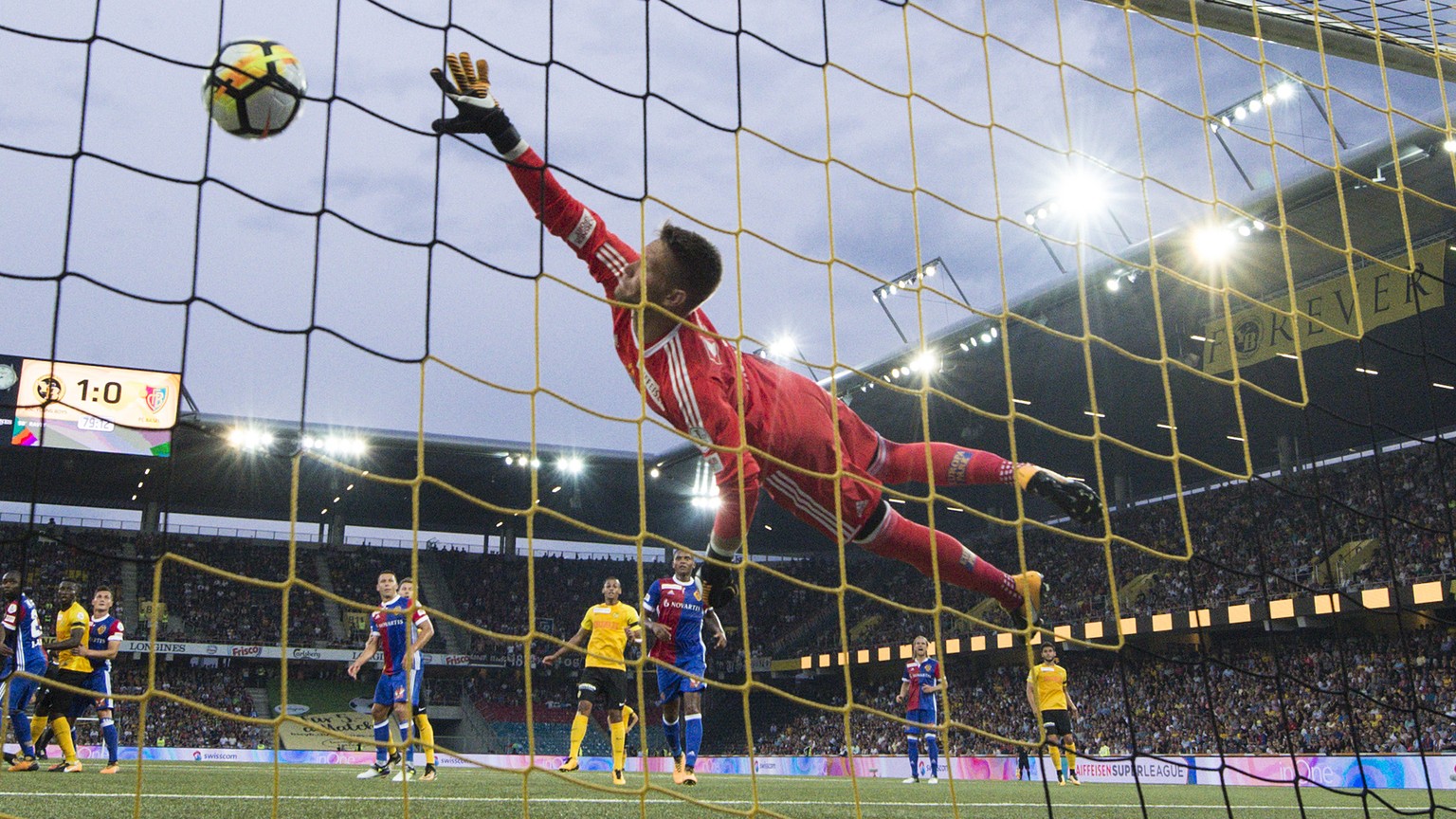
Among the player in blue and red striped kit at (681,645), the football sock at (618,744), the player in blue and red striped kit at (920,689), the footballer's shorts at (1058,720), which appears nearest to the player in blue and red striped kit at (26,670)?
the football sock at (618,744)

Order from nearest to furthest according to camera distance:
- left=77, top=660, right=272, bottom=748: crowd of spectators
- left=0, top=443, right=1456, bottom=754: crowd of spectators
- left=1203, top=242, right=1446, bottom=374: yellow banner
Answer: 1. left=1203, top=242, right=1446, bottom=374: yellow banner
2. left=0, top=443, right=1456, bottom=754: crowd of spectators
3. left=77, top=660, right=272, bottom=748: crowd of spectators

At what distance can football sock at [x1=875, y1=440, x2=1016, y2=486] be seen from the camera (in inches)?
162

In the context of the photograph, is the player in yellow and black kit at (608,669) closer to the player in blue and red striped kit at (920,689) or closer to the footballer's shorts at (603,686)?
the footballer's shorts at (603,686)

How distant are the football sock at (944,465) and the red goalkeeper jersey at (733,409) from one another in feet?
0.25

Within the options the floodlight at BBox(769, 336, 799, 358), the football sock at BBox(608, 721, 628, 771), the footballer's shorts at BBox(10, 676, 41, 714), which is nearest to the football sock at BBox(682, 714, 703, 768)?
the football sock at BBox(608, 721, 628, 771)

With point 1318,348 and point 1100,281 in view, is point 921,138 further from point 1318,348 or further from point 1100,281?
point 1318,348

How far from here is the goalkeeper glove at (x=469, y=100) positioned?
345 centimetres

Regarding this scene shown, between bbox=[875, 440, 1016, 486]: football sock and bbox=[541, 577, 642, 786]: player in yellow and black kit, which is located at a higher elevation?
bbox=[875, 440, 1016, 486]: football sock

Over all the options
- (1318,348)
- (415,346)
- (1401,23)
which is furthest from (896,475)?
(1318,348)

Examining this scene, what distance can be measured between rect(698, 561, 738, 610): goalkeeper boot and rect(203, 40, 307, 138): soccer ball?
1.90 m

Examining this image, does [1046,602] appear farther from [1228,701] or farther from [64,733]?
[1228,701]

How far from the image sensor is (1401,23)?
6461 millimetres

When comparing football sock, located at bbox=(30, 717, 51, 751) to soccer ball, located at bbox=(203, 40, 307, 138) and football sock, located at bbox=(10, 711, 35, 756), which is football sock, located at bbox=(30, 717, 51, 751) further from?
soccer ball, located at bbox=(203, 40, 307, 138)

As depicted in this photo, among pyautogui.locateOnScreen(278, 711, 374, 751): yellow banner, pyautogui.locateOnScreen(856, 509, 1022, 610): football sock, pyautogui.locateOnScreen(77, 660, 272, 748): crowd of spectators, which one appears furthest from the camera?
pyautogui.locateOnScreen(278, 711, 374, 751): yellow banner
